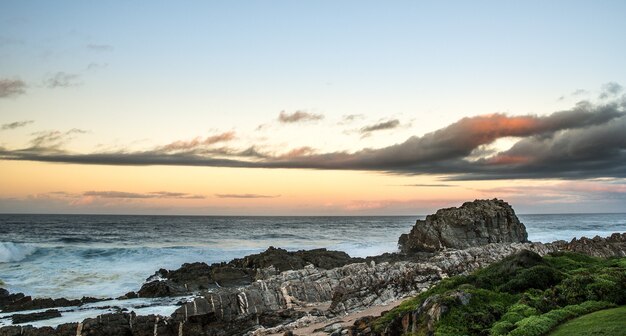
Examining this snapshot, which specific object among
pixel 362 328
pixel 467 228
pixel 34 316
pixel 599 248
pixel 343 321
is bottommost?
pixel 34 316

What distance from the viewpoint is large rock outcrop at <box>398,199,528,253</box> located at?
5494 centimetres

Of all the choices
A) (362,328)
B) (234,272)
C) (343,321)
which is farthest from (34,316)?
(362,328)

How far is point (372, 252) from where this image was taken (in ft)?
218

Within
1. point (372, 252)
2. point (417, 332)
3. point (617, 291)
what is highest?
point (617, 291)

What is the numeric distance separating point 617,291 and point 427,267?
16001mm

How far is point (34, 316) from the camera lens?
2758 centimetres

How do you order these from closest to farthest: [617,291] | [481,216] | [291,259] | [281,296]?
[617,291] < [281,296] < [291,259] < [481,216]

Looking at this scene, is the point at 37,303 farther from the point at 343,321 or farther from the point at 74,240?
the point at 74,240

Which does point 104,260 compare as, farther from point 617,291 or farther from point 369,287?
point 617,291

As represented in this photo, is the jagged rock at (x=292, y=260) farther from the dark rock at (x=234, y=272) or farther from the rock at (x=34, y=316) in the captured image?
the rock at (x=34, y=316)

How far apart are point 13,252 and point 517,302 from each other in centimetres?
6554

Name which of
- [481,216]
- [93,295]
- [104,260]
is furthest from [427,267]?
[104,260]

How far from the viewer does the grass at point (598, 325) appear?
993 centimetres

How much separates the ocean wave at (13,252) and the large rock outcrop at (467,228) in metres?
47.6
